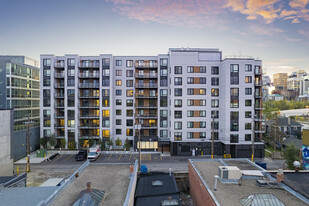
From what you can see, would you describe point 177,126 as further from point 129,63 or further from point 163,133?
point 129,63

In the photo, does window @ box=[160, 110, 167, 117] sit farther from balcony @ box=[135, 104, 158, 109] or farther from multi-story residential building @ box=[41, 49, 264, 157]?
balcony @ box=[135, 104, 158, 109]

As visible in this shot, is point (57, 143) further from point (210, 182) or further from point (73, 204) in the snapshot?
point (210, 182)

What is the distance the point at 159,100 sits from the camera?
145 feet

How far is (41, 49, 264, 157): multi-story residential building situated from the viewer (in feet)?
127

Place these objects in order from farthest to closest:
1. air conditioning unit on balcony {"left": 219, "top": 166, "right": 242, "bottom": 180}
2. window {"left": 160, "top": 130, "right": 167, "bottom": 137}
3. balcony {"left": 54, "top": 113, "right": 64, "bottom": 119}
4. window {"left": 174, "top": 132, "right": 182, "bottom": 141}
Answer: balcony {"left": 54, "top": 113, "right": 64, "bottom": 119}, window {"left": 160, "top": 130, "right": 167, "bottom": 137}, window {"left": 174, "top": 132, "right": 182, "bottom": 141}, air conditioning unit on balcony {"left": 219, "top": 166, "right": 242, "bottom": 180}

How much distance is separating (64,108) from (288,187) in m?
45.5

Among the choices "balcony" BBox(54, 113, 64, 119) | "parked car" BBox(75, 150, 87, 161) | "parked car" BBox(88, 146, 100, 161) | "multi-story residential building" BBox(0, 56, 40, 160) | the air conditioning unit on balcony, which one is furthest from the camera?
"balcony" BBox(54, 113, 64, 119)

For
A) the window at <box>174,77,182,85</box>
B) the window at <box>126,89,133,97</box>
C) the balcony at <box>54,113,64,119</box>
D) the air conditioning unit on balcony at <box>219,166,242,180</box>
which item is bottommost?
the air conditioning unit on balcony at <box>219,166,242,180</box>

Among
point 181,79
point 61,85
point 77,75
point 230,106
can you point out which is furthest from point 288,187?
point 61,85

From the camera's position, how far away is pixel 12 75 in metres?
42.8

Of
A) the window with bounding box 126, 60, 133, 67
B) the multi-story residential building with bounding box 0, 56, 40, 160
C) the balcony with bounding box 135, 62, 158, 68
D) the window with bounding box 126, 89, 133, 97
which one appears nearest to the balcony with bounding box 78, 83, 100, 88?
the window with bounding box 126, 89, 133, 97

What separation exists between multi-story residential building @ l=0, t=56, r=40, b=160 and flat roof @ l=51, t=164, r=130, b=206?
2568cm

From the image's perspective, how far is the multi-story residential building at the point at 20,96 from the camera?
38969 millimetres

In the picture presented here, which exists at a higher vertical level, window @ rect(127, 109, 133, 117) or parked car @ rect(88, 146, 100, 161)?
window @ rect(127, 109, 133, 117)
